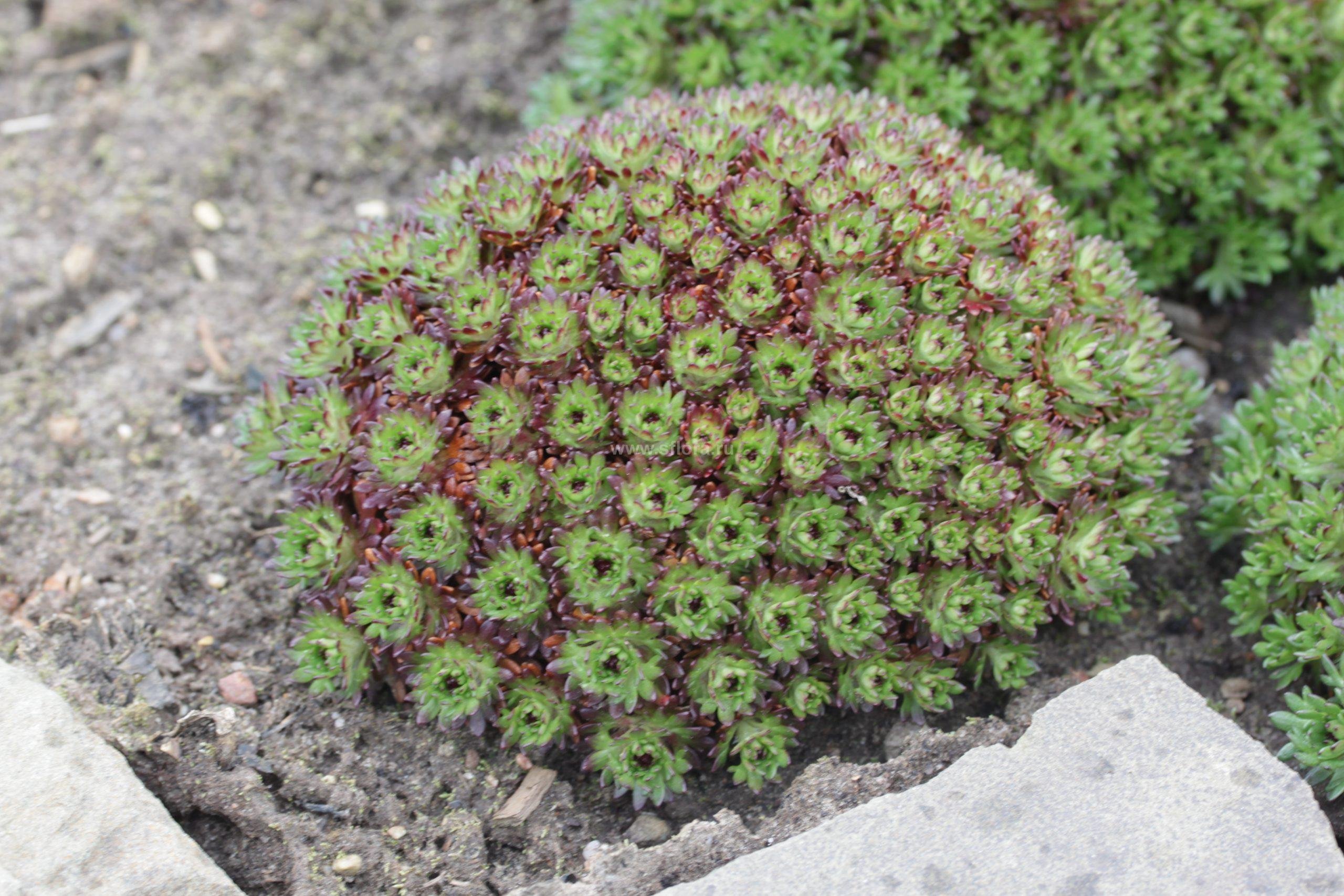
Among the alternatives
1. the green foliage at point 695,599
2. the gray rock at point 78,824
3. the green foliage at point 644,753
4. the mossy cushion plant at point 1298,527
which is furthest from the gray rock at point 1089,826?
the gray rock at point 78,824

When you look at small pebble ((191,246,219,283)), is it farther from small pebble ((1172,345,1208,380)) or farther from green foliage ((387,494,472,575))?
small pebble ((1172,345,1208,380))

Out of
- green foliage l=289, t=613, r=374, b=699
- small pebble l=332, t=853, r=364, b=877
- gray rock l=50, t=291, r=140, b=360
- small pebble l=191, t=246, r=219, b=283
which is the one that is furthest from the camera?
small pebble l=191, t=246, r=219, b=283

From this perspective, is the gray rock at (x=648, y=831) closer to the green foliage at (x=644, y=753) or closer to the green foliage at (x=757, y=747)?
the green foliage at (x=644, y=753)

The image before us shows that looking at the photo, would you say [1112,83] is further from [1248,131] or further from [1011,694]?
[1011,694]

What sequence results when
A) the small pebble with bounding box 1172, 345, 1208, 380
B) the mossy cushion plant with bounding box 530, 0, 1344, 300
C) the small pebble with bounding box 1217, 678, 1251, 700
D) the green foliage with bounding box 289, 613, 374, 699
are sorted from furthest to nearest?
1. the small pebble with bounding box 1172, 345, 1208, 380
2. the mossy cushion plant with bounding box 530, 0, 1344, 300
3. the small pebble with bounding box 1217, 678, 1251, 700
4. the green foliage with bounding box 289, 613, 374, 699

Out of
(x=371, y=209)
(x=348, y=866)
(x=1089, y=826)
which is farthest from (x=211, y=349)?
(x=1089, y=826)

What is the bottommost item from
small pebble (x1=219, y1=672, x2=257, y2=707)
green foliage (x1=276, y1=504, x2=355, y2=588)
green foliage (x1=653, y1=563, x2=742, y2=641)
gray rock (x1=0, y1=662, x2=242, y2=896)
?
small pebble (x1=219, y1=672, x2=257, y2=707)

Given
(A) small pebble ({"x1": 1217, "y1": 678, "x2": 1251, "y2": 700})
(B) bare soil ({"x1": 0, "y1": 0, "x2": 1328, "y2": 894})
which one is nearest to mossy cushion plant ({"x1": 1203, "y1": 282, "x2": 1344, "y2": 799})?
(A) small pebble ({"x1": 1217, "y1": 678, "x2": 1251, "y2": 700})
